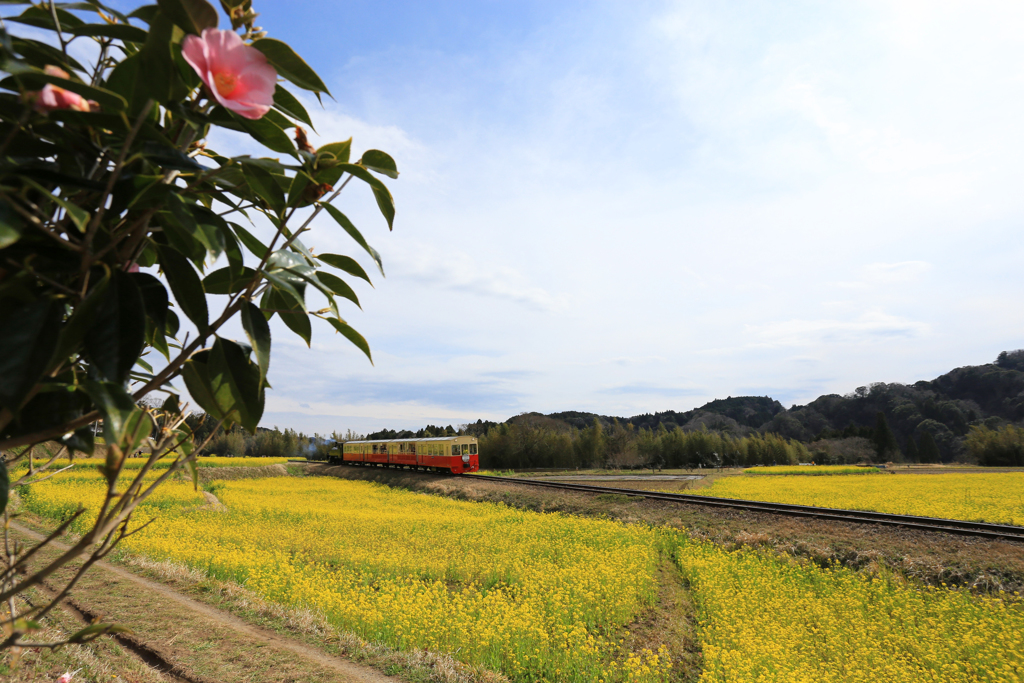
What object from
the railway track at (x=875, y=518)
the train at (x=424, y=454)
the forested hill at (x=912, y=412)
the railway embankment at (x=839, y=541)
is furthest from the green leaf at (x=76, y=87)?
the forested hill at (x=912, y=412)

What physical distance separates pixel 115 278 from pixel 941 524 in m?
14.5

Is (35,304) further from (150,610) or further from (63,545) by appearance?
(63,545)

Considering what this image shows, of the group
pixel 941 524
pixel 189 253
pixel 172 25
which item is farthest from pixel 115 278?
pixel 941 524

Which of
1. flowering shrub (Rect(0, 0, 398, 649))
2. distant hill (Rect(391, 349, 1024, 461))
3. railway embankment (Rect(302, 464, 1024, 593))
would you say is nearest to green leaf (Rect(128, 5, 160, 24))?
flowering shrub (Rect(0, 0, 398, 649))

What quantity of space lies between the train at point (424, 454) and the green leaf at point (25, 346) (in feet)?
80.3

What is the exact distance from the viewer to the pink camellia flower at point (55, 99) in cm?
60

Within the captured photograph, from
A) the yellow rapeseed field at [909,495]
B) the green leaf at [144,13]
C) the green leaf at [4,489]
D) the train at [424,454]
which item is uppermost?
the green leaf at [144,13]

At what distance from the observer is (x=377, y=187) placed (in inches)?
33.4

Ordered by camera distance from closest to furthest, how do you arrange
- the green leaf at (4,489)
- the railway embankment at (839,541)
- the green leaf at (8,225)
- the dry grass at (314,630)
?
1. the green leaf at (8,225)
2. the green leaf at (4,489)
3. the dry grass at (314,630)
4. the railway embankment at (839,541)

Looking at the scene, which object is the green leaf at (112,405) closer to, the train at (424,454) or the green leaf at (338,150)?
the green leaf at (338,150)

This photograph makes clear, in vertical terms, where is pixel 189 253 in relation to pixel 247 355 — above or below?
above

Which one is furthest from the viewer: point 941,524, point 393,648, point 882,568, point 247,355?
point 941,524

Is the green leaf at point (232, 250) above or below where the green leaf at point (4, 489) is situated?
above

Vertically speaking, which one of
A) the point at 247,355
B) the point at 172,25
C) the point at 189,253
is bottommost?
the point at 247,355
